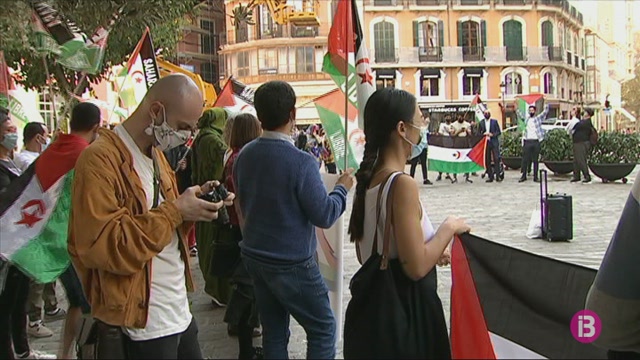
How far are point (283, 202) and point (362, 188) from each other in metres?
0.67

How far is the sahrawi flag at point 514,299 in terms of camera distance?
8.54 feet

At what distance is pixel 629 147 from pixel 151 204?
49.7 ft

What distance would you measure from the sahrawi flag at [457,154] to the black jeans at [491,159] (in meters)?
0.26

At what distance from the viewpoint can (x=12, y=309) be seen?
14.8ft

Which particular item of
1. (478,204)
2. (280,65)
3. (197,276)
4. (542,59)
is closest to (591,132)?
(478,204)

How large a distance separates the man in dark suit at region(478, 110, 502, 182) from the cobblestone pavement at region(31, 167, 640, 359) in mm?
418

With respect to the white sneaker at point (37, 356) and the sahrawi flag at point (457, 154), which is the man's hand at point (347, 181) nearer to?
the white sneaker at point (37, 356)

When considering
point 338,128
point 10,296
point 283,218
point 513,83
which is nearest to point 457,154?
point 338,128

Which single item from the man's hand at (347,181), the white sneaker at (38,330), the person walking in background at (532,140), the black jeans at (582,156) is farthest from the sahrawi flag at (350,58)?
the person walking in background at (532,140)

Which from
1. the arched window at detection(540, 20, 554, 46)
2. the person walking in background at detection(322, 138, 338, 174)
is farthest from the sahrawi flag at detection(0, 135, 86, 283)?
the arched window at detection(540, 20, 554, 46)

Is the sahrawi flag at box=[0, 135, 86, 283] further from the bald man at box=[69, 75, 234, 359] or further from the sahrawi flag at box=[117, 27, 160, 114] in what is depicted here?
the sahrawi flag at box=[117, 27, 160, 114]

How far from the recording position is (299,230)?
325 cm

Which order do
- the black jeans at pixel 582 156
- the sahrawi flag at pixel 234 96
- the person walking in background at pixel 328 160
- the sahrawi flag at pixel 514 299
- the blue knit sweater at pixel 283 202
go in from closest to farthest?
1. the sahrawi flag at pixel 514 299
2. the blue knit sweater at pixel 283 202
3. the sahrawi flag at pixel 234 96
4. the black jeans at pixel 582 156
5. the person walking in background at pixel 328 160

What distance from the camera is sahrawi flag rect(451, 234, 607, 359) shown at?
2.60m
